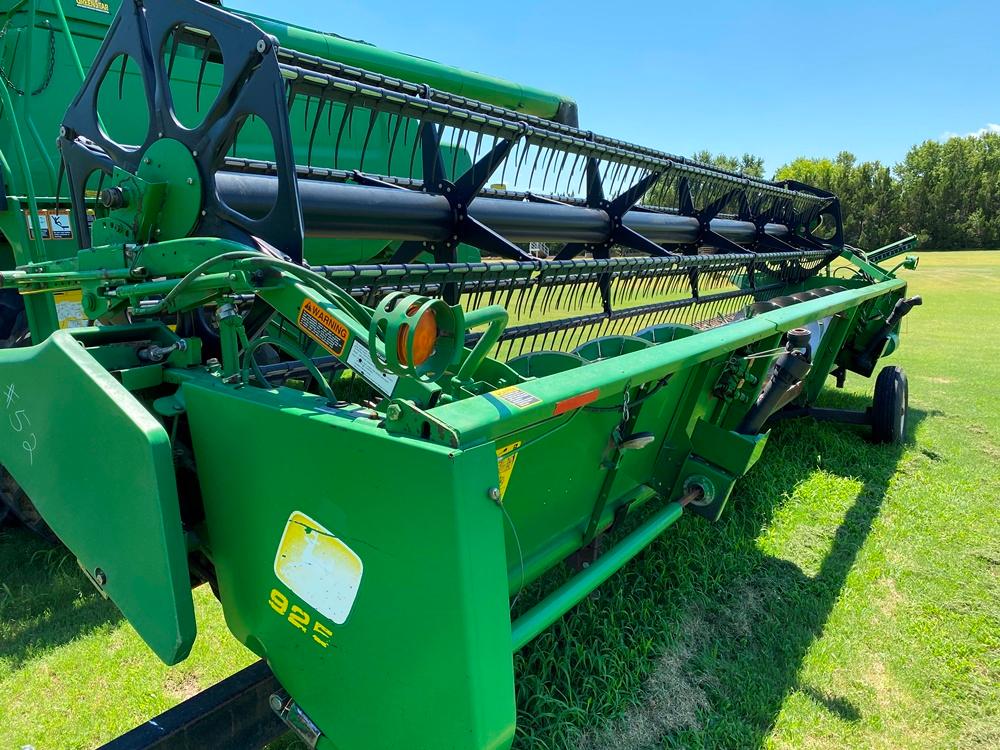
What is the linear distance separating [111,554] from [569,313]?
3.01m

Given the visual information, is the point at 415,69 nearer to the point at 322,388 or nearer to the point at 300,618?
the point at 322,388

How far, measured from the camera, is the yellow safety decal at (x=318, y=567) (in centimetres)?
137

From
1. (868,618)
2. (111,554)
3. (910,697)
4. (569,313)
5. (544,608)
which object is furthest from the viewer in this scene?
(569,313)

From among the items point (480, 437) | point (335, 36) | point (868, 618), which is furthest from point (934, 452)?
point (335, 36)

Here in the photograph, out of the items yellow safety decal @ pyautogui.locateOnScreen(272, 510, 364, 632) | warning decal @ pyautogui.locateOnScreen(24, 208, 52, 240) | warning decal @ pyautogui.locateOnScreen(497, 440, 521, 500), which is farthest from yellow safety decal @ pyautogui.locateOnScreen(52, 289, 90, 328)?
warning decal @ pyautogui.locateOnScreen(497, 440, 521, 500)

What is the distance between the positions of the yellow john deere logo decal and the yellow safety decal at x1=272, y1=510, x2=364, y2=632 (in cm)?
368

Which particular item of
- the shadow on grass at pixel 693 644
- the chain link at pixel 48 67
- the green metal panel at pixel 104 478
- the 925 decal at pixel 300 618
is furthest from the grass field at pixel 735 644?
the chain link at pixel 48 67

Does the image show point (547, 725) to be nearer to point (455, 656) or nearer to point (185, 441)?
point (455, 656)

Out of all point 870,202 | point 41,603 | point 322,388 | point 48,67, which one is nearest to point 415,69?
point 48,67

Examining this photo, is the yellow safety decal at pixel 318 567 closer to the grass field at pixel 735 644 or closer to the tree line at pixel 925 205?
the grass field at pixel 735 644

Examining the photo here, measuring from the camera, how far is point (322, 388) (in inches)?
68.7

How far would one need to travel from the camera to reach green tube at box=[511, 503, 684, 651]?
1742mm

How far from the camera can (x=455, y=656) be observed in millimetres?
1227

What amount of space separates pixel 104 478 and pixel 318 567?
2.21 feet
